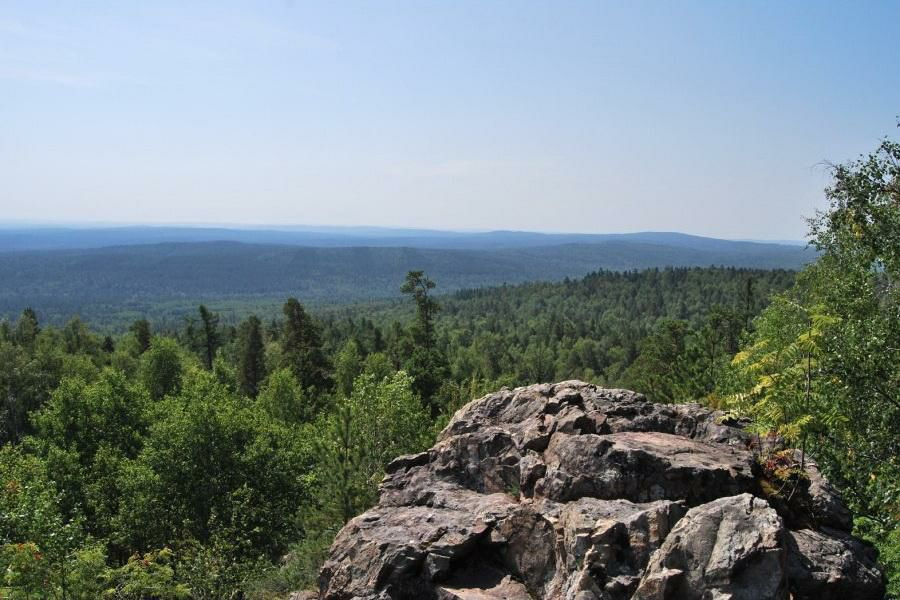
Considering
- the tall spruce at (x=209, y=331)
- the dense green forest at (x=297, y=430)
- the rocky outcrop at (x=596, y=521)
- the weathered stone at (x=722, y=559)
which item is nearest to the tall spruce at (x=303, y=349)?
the dense green forest at (x=297, y=430)

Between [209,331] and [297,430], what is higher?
[209,331]

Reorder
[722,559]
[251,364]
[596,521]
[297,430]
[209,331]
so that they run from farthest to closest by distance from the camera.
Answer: [209,331]
[251,364]
[297,430]
[596,521]
[722,559]

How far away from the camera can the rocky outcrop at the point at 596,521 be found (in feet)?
31.4

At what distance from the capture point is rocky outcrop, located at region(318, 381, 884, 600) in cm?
959

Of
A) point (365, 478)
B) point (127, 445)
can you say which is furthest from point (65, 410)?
point (365, 478)

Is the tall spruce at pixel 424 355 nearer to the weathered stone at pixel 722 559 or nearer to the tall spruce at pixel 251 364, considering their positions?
the tall spruce at pixel 251 364

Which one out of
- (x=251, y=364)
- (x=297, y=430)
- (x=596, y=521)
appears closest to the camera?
(x=596, y=521)

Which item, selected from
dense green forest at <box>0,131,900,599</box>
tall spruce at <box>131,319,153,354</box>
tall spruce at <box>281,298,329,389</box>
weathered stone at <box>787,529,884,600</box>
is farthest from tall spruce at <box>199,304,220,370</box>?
weathered stone at <box>787,529,884,600</box>

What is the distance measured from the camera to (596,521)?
10.7 meters

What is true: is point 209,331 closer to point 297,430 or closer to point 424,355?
point 424,355

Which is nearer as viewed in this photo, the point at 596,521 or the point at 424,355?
the point at 596,521

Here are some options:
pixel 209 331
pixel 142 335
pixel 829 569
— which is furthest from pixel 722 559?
pixel 142 335

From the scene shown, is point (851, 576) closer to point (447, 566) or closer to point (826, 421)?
point (826, 421)

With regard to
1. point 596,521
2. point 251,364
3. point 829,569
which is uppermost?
point 596,521
